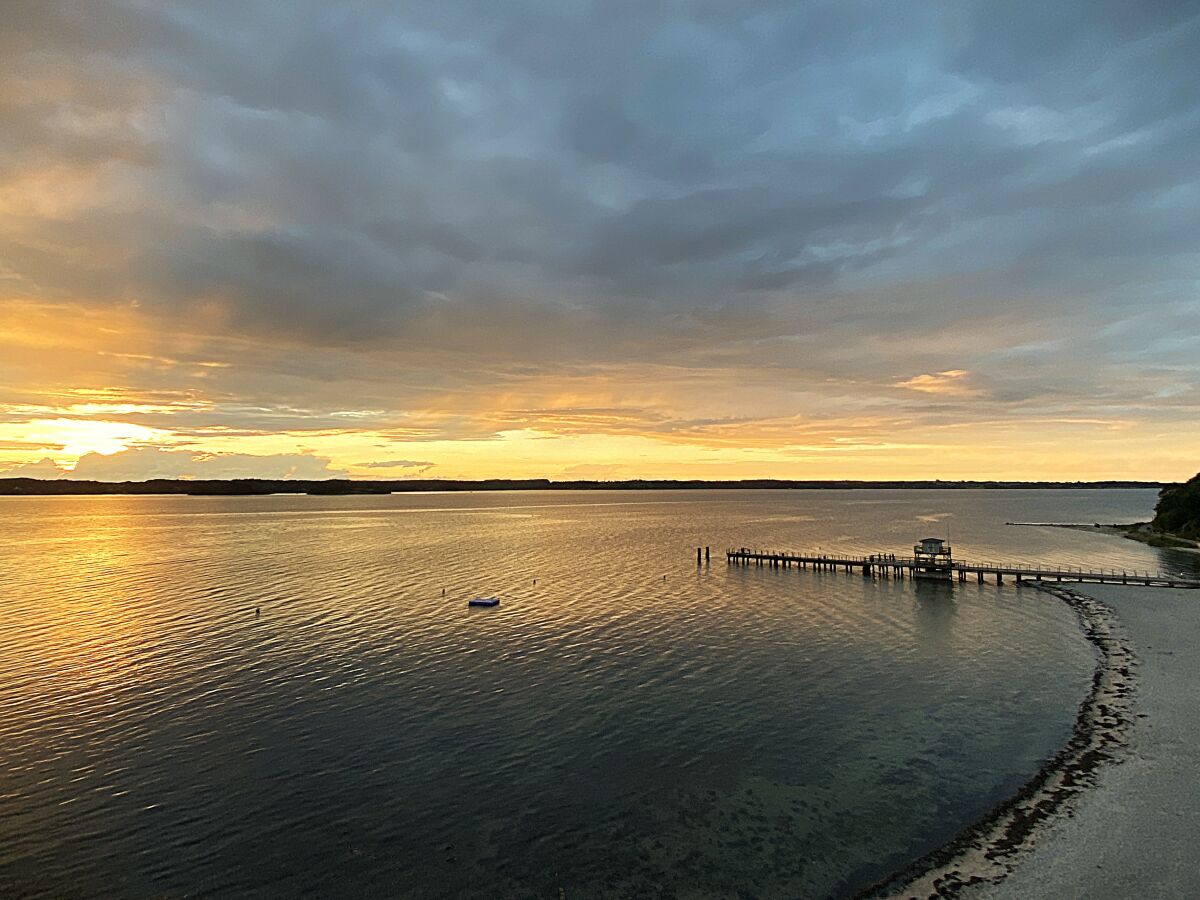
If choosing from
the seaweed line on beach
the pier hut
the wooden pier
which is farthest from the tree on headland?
the seaweed line on beach

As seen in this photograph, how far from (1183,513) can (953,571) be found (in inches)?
2319

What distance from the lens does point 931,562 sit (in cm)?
7312

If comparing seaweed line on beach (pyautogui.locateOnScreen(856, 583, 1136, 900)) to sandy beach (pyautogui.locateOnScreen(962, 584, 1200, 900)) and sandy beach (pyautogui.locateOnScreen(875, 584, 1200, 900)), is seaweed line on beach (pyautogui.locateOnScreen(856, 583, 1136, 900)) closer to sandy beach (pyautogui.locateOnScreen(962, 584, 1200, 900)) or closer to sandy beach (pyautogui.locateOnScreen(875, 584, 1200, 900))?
sandy beach (pyautogui.locateOnScreen(875, 584, 1200, 900))

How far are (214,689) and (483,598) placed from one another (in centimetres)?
2669

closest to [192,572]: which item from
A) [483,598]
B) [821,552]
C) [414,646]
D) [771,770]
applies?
[483,598]

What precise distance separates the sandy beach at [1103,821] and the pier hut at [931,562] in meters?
38.4

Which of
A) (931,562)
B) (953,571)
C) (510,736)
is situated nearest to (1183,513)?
(953,571)

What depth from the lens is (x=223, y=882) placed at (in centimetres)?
1817

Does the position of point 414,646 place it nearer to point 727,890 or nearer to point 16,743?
point 16,743

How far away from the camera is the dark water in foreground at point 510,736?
19.4 meters

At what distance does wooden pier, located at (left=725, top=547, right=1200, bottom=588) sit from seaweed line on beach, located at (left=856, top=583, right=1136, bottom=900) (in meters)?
36.4

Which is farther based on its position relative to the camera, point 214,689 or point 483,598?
point 483,598

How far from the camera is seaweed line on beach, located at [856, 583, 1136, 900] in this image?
59.3ft

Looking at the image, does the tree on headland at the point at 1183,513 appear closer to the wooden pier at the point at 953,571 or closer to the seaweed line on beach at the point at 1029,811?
the wooden pier at the point at 953,571
